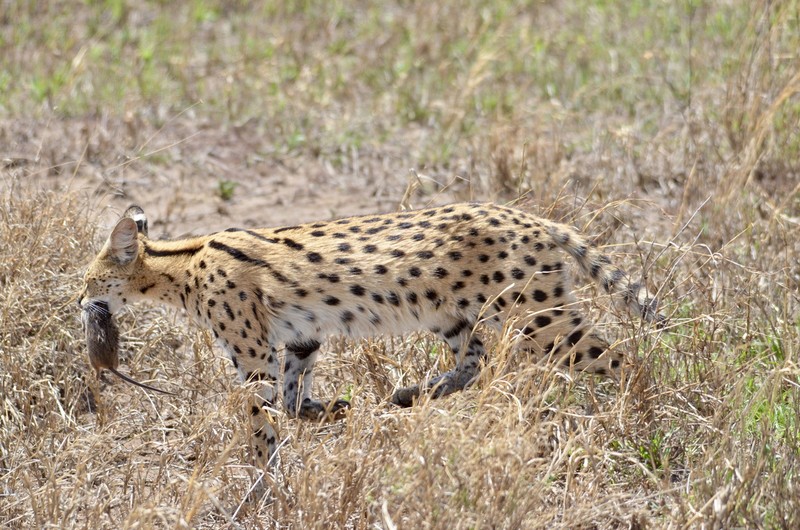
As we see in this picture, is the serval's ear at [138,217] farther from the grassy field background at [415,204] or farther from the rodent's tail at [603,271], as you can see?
the rodent's tail at [603,271]

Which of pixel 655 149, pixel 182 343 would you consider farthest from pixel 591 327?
pixel 655 149

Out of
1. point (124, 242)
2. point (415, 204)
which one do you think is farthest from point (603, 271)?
point (415, 204)

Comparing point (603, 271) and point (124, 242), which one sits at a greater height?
point (124, 242)

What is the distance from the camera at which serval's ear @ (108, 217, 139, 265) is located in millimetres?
6496

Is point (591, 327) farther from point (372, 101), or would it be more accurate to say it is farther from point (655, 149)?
point (372, 101)

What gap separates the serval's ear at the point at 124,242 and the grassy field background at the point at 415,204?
575 millimetres

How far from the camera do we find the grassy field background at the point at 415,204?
5.24 m

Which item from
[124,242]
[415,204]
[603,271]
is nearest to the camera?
[603,271]

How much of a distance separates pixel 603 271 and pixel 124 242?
2452 millimetres

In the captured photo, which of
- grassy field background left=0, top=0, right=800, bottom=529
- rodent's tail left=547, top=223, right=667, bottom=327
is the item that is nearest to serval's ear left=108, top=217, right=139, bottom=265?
grassy field background left=0, top=0, right=800, bottom=529

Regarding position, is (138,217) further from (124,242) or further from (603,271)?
(603,271)

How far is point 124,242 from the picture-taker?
6.56 m

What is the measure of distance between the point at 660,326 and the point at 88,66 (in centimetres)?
660

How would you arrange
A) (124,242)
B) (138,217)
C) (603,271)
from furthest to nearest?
(138,217), (124,242), (603,271)
